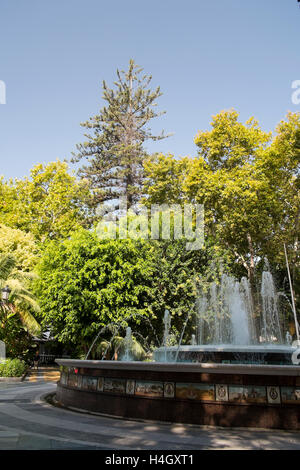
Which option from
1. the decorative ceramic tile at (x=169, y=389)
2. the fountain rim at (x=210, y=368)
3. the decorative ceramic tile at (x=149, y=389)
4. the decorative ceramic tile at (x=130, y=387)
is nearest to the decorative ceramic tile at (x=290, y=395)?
the fountain rim at (x=210, y=368)

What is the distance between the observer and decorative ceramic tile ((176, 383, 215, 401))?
6906 millimetres

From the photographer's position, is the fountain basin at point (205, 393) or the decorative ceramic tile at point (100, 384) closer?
the fountain basin at point (205, 393)

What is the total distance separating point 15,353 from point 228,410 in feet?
63.7

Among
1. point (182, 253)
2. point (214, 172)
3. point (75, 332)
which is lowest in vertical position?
point (75, 332)

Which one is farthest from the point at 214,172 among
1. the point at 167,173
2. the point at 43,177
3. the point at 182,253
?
the point at 43,177

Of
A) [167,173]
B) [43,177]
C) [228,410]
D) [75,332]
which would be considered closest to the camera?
[228,410]

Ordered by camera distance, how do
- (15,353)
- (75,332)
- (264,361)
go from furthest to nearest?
(15,353)
(75,332)
(264,361)

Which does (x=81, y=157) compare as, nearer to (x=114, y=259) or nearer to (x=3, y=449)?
(x=114, y=259)

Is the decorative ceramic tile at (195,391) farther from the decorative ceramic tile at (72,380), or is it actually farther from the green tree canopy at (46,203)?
the green tree canopy at (46,203)

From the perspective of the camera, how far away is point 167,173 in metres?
27.8

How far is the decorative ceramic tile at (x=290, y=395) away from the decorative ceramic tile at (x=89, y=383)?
14.2 feet

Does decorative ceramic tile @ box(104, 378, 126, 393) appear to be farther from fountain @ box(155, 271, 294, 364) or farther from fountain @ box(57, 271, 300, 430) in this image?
fountain @ box(155, 271, 294, 364)

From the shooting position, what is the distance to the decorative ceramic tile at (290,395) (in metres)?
6.52

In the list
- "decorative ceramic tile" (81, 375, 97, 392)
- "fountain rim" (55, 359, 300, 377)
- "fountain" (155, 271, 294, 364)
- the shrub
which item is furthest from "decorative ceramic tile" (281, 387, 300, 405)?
the shrub
